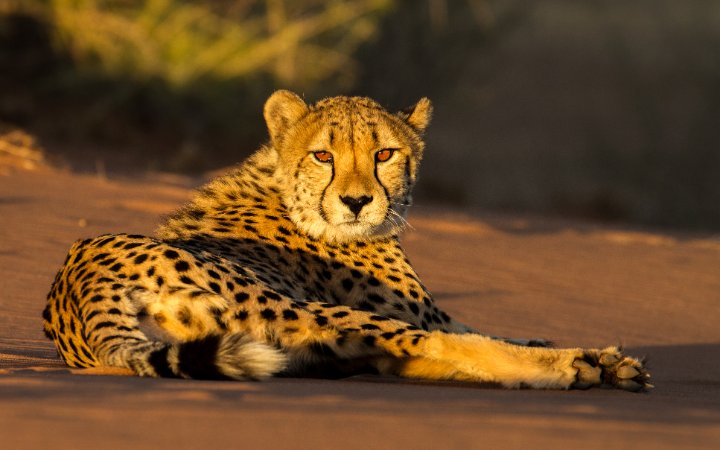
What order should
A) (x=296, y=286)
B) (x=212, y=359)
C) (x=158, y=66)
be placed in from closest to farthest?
1. (x=212, y=359)
2. (x=296, y=286)
3. (x=158, y=66)

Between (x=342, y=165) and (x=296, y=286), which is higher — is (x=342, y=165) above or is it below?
above

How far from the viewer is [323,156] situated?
5195 millimetres

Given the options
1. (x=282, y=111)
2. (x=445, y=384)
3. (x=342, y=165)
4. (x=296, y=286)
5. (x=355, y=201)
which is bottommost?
(x=445, y=384)

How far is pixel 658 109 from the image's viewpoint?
83.3 feet

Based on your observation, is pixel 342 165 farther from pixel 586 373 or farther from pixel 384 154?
pixel 586 373

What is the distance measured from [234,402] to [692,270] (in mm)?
6858

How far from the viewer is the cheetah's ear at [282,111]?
5.45 meters

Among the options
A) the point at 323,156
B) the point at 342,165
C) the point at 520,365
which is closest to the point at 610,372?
the point at 520,365

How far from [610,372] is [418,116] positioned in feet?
6.29

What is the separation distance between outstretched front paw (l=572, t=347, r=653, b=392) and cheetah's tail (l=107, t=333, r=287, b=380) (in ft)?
3.04

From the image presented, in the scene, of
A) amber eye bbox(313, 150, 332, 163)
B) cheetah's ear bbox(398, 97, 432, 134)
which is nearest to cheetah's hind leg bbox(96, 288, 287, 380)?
amber eye bbox(313, 150, 332, 163)

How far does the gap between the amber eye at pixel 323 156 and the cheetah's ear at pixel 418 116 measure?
593 millimetres

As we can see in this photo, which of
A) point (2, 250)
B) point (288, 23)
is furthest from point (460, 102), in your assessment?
point (2, 250)

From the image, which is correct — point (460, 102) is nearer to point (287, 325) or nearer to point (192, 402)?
point (287, 325)
